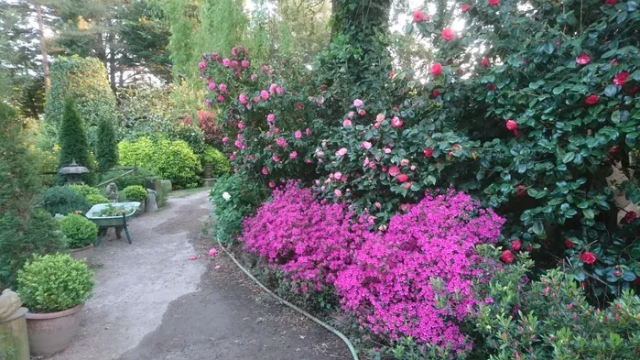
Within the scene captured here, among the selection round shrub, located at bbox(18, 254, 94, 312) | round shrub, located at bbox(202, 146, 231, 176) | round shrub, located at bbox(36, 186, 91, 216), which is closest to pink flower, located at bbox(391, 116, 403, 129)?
round shrub, located at bbox(18, 254, 94, 312)

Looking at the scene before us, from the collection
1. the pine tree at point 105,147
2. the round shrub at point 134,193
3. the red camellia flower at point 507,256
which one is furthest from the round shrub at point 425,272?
the pine tree at point 105,147

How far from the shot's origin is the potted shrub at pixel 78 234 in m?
4.38

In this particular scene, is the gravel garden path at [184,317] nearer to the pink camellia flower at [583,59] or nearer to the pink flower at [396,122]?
the pink flower at [396,122]

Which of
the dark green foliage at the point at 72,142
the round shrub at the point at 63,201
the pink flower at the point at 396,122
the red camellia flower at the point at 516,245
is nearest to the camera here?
the red camellia flower at the point at 516,245

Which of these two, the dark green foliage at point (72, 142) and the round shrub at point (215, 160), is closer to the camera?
the dark green foliage at point (72, 142)

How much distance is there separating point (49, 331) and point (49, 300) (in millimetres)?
232

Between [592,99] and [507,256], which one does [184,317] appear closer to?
[507,256]

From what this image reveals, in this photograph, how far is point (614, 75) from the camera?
2174 millimetres

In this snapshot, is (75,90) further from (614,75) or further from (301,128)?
(614,75)

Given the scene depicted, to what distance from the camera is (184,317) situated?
3.34 m

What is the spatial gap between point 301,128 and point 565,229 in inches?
102

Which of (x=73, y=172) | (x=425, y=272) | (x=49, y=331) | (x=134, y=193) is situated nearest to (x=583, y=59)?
(x=425, y=272)

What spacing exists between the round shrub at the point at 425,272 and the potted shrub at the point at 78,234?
3.34 m

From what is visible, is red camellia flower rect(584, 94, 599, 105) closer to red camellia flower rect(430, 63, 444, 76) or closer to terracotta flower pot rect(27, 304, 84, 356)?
red camellia flower rect(430, 63, 444, 76)
